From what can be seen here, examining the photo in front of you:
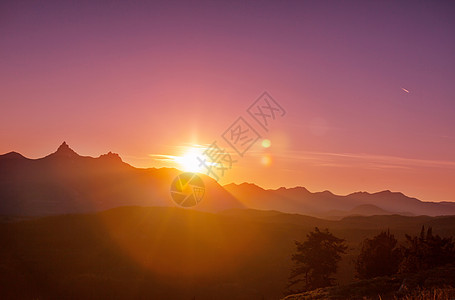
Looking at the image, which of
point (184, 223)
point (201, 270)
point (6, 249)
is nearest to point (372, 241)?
point (201, 270)

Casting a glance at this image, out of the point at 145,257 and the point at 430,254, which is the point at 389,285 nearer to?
the point at 430,254

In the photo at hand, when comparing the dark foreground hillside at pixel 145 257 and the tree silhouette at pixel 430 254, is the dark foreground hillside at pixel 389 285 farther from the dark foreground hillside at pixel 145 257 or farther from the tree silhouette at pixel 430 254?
the dark foreground hillside at pixel 145 257

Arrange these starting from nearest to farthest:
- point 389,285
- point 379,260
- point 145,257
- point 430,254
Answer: point 389,285, point 430,254, point 379,260, point 145,257

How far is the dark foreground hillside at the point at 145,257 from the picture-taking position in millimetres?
60062

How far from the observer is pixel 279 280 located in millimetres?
69312

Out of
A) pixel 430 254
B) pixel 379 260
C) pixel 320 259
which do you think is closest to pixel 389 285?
pixel 320 259

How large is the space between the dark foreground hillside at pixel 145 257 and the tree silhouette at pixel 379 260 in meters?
22.1

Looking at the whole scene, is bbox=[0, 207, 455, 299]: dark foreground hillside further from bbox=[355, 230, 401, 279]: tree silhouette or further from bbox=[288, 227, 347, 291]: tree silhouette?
bbox=[288, 227, 347, 291]: tree silhouette

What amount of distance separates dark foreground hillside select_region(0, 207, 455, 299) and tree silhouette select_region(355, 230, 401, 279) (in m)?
22.1

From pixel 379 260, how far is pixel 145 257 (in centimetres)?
5526

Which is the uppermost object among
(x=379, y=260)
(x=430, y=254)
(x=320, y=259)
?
(x=430, y=254)

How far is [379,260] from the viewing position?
133 ft

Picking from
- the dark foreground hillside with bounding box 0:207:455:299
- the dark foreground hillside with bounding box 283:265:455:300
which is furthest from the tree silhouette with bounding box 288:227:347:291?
the dark foreground hillside with bounding box 0:207:455:299

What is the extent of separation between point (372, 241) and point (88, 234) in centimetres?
7486
